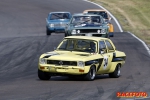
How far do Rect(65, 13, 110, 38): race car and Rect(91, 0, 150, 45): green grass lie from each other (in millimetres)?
10194

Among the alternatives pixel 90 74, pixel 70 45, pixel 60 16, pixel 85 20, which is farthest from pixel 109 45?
pixel 60 16

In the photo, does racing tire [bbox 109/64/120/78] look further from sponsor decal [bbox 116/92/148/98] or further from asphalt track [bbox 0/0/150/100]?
sponsor decal [bbox 116/92/148/98]

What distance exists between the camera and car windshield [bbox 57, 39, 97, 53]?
15.1 m

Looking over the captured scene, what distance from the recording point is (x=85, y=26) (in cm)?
2533

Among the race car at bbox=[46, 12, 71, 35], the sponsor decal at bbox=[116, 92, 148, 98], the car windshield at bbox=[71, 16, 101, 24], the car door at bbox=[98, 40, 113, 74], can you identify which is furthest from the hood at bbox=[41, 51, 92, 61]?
the race car at bbox=[46, 12, 71, 35]

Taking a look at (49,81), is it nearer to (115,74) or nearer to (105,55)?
(105,55)

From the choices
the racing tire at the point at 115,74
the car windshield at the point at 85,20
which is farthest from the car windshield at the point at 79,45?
the car windshield at the point at 85,20

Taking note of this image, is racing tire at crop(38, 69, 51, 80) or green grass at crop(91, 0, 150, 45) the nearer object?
racing tire at crop(38, 69, 51, 80)

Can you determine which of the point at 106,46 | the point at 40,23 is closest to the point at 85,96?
the point at 106,46

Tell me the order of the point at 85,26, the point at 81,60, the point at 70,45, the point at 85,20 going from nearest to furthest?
1. the point at 81,60
2. the point at 70,45
3. the point at 85,26
4. the point at 85,20

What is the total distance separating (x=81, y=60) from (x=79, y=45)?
1.41 meters

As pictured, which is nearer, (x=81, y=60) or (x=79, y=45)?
(x=81, y=60)

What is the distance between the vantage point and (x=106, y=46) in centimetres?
1565

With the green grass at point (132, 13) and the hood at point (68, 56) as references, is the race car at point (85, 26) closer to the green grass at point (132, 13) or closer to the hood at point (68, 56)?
the green grass at point (132, 13)
